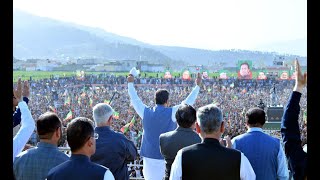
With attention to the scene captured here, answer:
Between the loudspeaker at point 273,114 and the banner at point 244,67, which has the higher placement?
the banner at point 244,67

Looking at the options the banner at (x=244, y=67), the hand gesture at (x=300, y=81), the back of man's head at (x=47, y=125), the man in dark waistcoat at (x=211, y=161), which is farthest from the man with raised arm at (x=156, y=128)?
the banner at (x=244, y=67)

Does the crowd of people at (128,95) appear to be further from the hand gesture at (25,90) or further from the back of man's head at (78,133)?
the back of man's head at (78,133)

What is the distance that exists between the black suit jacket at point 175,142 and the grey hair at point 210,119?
2.91ft

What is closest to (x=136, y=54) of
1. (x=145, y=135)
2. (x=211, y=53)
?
(x=211, y=53)

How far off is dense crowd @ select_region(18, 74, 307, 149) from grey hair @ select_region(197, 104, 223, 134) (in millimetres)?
14764

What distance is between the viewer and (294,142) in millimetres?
2426

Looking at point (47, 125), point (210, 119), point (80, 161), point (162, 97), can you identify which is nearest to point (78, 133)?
point (80, 161)

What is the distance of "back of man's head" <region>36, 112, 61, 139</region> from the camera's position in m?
3.01

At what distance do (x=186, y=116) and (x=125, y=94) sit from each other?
124ft

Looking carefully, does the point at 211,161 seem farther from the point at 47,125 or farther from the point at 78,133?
the point at 47,125

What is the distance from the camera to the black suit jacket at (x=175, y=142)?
144 inches
